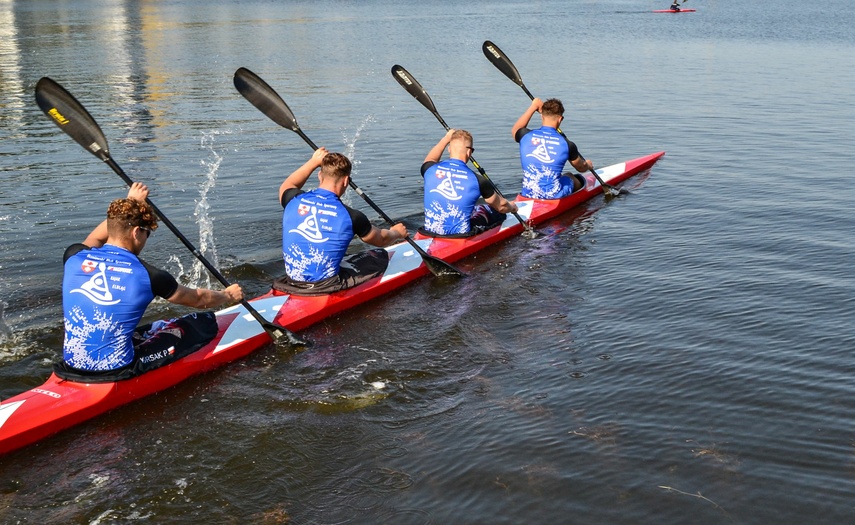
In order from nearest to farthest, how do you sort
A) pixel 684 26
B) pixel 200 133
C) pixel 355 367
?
pixel 355 367 < pixel 200 133 < pixel 684 26

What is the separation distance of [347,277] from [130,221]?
3.58 m

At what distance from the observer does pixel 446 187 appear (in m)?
11.7

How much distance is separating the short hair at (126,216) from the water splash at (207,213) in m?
4.02

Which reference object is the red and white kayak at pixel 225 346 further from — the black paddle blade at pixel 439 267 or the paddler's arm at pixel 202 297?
the paddler's arm at pixel 202 297

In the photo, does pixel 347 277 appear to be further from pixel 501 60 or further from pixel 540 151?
pixel 501 60

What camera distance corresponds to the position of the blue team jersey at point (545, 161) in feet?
45.1

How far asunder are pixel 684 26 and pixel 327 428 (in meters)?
45.1

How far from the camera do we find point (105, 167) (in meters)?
16.8

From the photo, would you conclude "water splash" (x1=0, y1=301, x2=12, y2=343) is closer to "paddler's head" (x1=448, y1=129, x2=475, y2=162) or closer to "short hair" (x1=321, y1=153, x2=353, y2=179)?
"short hair" (x1=321, y1=153, x2=353, y2=179)

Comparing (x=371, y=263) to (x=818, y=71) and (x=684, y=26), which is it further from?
(x=684, y=26)

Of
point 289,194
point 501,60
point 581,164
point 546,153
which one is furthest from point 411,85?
point 289,194

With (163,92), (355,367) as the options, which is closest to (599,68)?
(163,92)

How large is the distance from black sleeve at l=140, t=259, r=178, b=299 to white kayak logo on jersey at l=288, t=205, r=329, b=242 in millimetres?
2260

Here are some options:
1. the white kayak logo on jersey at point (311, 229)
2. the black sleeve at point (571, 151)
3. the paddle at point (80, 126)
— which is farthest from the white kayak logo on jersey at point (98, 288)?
the black sleeve at point (571, 151)
